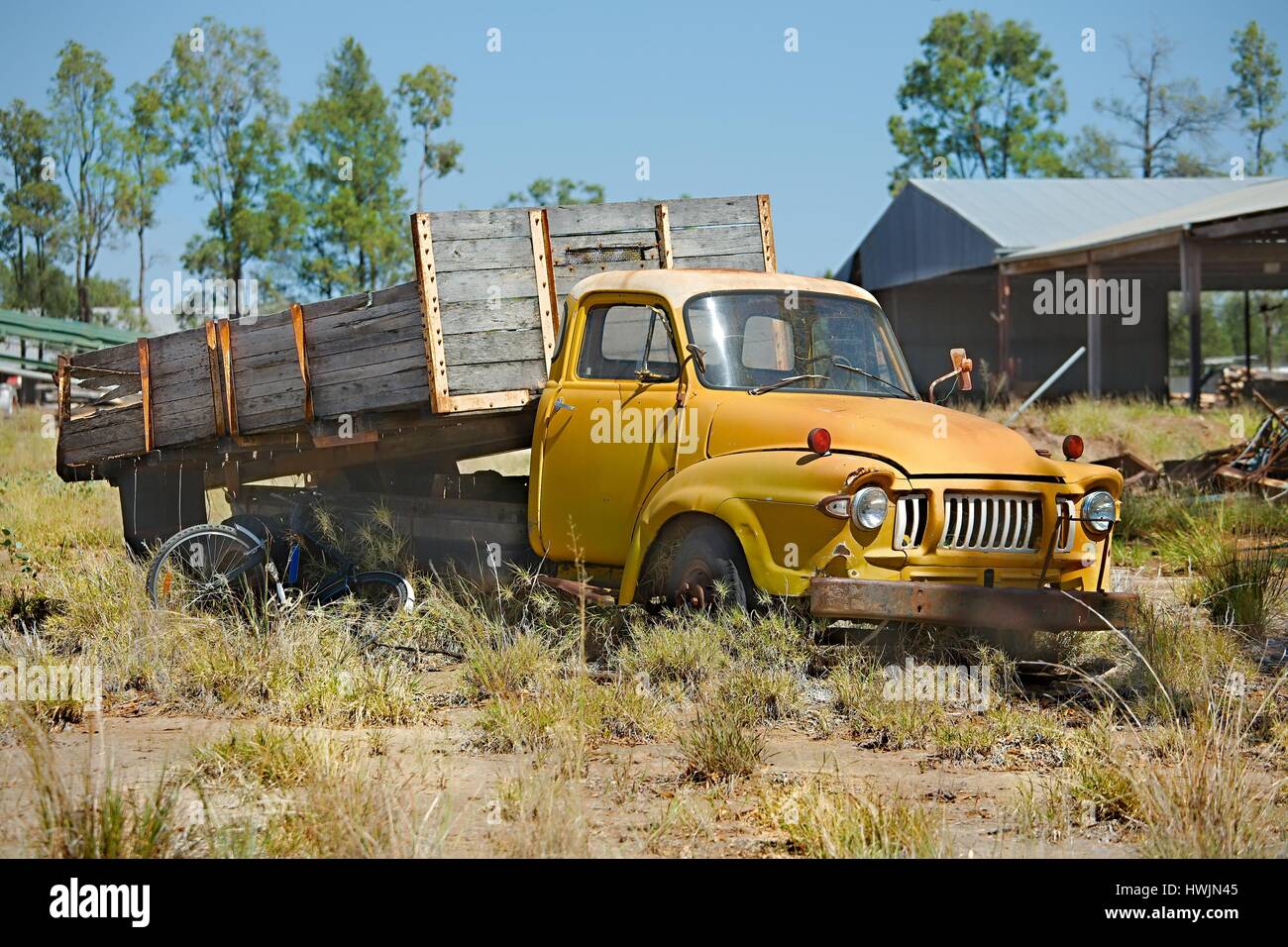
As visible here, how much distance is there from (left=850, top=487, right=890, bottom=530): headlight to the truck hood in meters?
0.18

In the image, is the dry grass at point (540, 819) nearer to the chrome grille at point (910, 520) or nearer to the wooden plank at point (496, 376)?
the chrome grille at point (910, 520)

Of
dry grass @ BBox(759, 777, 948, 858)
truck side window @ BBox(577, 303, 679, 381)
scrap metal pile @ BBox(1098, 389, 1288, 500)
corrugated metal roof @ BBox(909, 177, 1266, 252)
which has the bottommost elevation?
dry grass @ BBox(759, 777, 948, 858)

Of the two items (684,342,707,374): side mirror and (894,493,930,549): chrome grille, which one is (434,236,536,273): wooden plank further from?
(894,493,930,549): chrome grille

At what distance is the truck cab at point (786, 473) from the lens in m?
6.04

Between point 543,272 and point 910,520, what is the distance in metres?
3.24

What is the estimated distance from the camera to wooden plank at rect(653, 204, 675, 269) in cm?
886

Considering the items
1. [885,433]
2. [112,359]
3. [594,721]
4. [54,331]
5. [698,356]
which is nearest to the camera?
[594,721]

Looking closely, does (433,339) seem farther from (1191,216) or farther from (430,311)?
(1191,216)

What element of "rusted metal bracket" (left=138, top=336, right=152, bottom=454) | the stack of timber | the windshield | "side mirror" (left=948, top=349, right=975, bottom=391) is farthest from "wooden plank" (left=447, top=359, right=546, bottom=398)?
"side mirror" (left=948, top=349, right=975, bottom=391)

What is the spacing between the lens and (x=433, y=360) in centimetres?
788

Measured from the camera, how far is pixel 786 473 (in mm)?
6230

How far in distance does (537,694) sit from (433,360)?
262 centimetres

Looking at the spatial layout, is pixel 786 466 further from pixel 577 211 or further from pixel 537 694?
pixel 577 211

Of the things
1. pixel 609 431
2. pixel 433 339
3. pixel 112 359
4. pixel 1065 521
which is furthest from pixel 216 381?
pixel 1065 521
